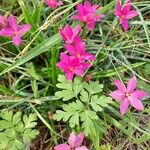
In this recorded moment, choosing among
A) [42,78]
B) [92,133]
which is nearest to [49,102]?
[42,78]

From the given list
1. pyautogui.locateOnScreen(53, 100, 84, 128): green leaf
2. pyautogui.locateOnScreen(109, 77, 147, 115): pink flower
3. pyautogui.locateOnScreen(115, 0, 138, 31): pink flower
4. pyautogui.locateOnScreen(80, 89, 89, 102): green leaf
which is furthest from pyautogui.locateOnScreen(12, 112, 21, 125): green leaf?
pyautogui.locateOnScreen(115, 0, 138, 31): pink flower

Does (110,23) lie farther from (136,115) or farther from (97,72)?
(136,115)

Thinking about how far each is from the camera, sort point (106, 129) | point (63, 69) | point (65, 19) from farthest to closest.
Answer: point (65, 19) → point (106, 129) → point (63, 69)

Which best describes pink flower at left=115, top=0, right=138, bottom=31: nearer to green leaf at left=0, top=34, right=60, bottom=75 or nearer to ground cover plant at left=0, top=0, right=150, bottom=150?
ground cover plant at left=0, top=0, right=150, bottom=150

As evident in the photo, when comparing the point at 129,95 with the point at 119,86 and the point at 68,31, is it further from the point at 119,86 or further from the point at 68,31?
the point at 68,31

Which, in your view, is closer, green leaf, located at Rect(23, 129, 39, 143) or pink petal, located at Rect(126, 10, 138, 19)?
green leaf, located at Rect(23, 129, 39, 143)

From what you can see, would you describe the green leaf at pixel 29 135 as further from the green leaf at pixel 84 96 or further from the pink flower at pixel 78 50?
the pink flower at pixel 78 50
